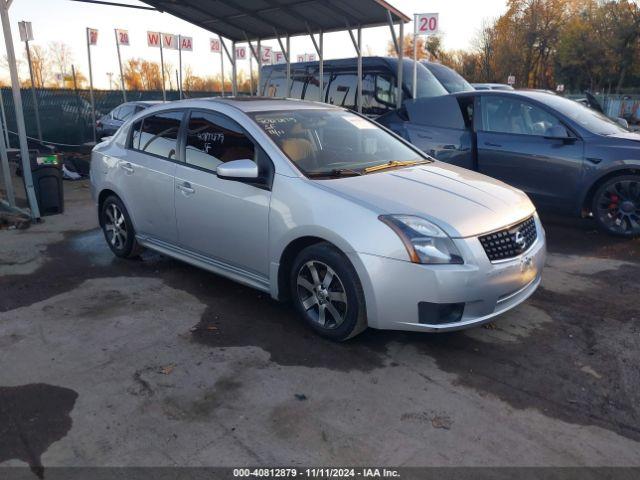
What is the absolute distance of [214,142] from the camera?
180 inches

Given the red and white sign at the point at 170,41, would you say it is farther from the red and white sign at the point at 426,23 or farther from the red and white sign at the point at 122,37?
the red and white sign at the point at 426,23

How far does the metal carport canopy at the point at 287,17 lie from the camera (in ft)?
26.1

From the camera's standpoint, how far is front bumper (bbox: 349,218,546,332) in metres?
3.36

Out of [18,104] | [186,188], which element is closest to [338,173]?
[186,188]

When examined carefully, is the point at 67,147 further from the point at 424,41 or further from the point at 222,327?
the point at 424,41

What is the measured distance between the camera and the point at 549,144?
659 centimetres

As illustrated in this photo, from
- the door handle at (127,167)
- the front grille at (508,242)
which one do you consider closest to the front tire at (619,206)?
the front grille at (508,242)

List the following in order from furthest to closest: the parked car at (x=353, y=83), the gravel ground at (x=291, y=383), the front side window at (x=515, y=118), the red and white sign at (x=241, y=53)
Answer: the red and white sign at (x=241, y=53) < the parked car at (x=353, y=83) < the front side window at (x=515, y=118) < the gravel ground at (x=291, y=383)

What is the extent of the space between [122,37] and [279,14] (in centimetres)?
1079

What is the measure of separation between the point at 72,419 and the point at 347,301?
1.80 metres

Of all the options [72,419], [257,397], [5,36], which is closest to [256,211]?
[257,397]

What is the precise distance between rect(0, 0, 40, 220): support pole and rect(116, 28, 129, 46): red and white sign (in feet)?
37.0

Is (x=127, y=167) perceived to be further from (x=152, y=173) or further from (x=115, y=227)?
(x=115, y=227)

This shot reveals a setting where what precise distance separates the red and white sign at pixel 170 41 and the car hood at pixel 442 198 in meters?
15.5
